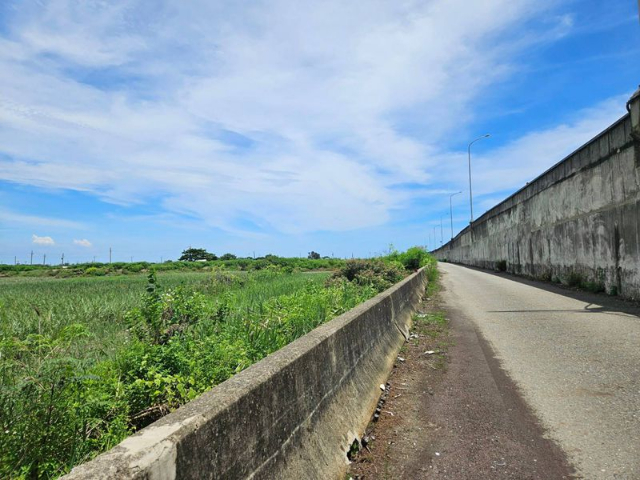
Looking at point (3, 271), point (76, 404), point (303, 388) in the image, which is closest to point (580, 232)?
point (303, 388)

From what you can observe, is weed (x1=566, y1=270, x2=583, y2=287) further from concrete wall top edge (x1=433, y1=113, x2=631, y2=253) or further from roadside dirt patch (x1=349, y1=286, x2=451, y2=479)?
roadside dirt patch (x1=349, y1=286, x2=451, y2=479)

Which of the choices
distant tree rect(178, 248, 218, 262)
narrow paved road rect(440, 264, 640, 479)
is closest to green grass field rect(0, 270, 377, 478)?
narrow paved road rect(440, 264, 640, 479)

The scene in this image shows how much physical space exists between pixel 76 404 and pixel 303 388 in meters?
1.49

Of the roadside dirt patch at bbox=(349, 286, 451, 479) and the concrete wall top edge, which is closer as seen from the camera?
the roadside dirt patch at bbox=(349, 286, 451, 479)

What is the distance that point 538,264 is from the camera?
22203 millimetres

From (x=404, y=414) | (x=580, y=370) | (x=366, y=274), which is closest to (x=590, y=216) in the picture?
(x=366, y=274)

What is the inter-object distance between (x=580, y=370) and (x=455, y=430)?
2777 millimetres

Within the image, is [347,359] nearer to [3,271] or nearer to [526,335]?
[526,335]

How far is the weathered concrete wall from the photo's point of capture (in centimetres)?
177

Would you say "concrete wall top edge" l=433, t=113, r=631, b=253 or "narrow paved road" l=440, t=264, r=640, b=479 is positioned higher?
"concrete wall top edge" l=433, t=113, r=631, b=253

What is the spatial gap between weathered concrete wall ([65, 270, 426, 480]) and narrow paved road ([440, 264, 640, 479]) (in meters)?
1.84

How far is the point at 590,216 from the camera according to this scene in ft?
51.2

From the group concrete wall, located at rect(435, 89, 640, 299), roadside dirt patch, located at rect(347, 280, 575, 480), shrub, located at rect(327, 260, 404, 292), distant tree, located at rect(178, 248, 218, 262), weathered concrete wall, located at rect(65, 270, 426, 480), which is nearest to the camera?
weathered concrete wall, located at rect(65, 270, 426, 480)

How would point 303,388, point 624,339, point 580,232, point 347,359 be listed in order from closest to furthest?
point 303,388 < point 347,359 < point 624,339 < point 580,232
